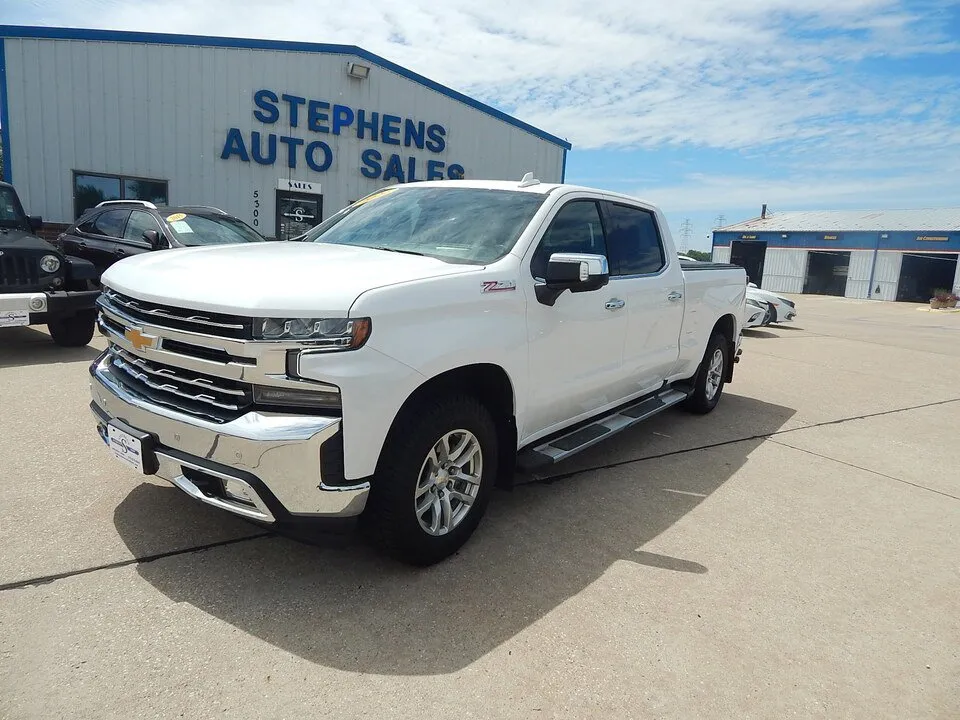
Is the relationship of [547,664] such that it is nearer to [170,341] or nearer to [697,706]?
[697,706]

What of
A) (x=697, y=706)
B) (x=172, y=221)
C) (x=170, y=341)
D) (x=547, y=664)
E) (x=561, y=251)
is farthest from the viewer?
(x=172, y=221)

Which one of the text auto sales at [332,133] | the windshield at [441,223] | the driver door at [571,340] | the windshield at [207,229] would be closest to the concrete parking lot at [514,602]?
the driver door at [571,340]

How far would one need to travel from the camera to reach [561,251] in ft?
12.4

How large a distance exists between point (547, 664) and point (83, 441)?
3.56m

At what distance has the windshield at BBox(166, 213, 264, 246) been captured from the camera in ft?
27.3

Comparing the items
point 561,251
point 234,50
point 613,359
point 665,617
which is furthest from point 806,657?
point 234,50

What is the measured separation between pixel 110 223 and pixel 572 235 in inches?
310

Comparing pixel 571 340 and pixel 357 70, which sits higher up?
pixel 357 70

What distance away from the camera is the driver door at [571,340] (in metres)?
3.47

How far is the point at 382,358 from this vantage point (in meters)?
2.56

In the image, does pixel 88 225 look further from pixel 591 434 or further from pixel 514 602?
pixel 514 602

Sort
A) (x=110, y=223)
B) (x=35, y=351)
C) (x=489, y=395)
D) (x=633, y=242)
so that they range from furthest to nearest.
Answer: (x=110, y=223)
(x=35, y=351)
(x=633, y=242)
(x=489, y=395)

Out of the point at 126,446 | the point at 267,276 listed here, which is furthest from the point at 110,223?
the point at 267,276

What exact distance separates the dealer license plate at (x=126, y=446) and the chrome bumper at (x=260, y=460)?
0.34 ft
